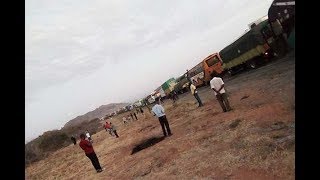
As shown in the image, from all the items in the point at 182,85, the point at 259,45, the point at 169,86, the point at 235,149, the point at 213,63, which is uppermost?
the point at 169,86

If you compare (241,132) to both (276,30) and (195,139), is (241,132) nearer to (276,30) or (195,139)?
(195,139)

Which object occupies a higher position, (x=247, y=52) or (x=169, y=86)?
(x=169, y=86)

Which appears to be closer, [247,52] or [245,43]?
[245,43]

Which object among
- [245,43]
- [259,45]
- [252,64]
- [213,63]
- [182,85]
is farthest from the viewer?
[182,85]

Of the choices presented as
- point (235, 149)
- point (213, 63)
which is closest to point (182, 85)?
point (213, 63)

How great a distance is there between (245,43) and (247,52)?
0.94 metres

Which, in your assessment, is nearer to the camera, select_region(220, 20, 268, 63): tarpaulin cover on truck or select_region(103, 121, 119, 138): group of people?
select_region(220, 20, 268, 63): tarpaulin cover on truck

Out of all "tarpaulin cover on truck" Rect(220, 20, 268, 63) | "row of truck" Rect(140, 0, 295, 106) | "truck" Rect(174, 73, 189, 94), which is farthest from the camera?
"truck" Rect(174, 73, 189, 94)

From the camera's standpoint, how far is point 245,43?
1237 inches

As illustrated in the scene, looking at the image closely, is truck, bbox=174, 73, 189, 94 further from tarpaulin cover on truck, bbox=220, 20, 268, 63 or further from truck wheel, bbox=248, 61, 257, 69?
truck wheel, bbox=248, 61, 257, 69

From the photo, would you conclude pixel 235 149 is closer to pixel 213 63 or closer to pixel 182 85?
pixel 213 63

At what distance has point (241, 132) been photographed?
10.6 meters

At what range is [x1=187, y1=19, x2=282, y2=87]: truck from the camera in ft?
90.9

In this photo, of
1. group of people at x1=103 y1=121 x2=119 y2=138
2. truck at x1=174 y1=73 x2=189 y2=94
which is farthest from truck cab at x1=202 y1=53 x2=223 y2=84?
group of people at x1=103 y1=121 x2=119 y2=138
